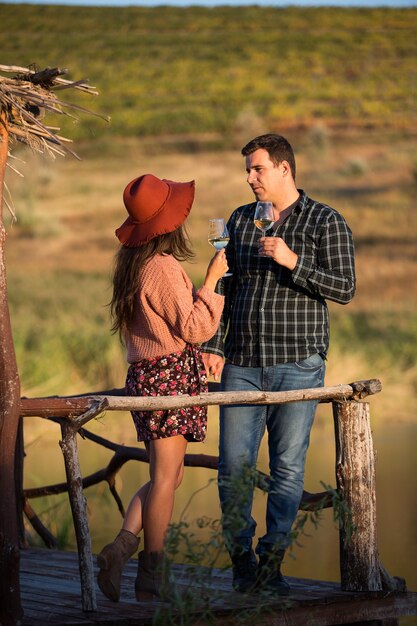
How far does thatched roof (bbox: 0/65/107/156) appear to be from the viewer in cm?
413

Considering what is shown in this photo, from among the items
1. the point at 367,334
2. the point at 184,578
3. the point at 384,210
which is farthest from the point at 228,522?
the point at 384,210

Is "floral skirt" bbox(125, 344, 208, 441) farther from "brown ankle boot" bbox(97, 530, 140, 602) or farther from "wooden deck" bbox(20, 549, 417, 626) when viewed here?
"wooden deck" bbox(20, 549, 417, 626)

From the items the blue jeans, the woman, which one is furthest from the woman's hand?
the blue jeans

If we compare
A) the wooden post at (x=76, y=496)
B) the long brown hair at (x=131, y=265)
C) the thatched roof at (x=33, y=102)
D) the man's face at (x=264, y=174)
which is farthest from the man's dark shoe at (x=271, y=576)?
the thatched roof at (x=33, y=102)

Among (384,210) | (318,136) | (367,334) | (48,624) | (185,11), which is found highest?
(185,11)

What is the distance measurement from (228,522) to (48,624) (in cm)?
66

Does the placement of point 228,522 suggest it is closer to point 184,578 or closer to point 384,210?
point 184,578

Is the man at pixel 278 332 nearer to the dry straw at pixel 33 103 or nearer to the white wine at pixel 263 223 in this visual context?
the white wine at pixel 263 223

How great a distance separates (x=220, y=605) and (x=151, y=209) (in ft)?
4.40

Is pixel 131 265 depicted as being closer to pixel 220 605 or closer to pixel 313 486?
pixel 220 605

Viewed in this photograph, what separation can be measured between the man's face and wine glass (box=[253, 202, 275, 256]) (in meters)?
0.13

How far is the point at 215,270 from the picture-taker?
4.29 m

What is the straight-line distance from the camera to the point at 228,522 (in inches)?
159

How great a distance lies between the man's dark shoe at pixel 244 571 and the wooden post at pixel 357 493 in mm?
431
